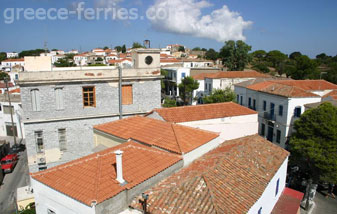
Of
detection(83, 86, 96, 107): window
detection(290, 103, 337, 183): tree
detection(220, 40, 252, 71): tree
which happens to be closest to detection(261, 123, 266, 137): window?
detection(290, 103, 337, 183): tree

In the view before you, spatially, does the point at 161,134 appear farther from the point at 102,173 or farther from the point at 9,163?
the point at 9,163

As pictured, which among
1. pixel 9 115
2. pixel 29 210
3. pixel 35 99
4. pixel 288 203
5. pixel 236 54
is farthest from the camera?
pixel 236 54

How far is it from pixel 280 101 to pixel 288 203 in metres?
15.9

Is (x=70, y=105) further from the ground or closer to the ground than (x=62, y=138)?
further from the ground

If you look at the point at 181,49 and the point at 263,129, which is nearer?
the point at 263,129

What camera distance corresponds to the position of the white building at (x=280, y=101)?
25984 mm

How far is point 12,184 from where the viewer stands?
23828 mm

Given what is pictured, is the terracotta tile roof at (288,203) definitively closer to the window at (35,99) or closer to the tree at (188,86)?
the window at (35,99)

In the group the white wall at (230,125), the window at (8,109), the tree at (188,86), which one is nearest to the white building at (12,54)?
the window at (8,109)

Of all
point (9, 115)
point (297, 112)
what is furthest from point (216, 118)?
point (9, 115)

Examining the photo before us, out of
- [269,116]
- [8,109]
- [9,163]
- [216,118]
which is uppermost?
[216,118]

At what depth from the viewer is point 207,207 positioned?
869 centimetres

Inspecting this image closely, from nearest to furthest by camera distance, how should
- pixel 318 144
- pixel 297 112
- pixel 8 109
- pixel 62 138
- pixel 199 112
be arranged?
pixel 318 144 < pixel 199 112 < pixel 62 138 < pixel 297 112 < pixel 8 109

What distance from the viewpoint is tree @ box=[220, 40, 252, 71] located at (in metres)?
62.7
